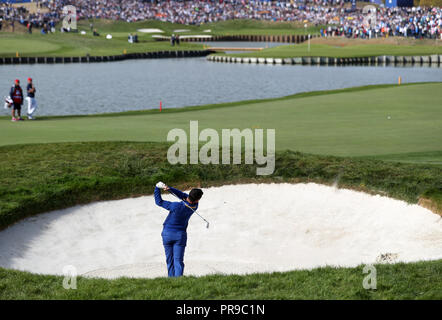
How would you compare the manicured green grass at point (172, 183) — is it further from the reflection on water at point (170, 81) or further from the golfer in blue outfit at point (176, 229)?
the reflection on water at point (170, 81)

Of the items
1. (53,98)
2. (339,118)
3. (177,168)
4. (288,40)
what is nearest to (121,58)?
(53,98)

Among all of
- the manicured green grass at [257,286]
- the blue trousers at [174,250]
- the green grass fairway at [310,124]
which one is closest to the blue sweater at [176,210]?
the blue trousers at [174,250]

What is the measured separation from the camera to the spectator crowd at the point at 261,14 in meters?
115

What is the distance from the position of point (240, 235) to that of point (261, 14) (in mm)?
154899

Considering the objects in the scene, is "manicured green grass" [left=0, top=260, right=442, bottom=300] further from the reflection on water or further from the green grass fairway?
the reflection on water

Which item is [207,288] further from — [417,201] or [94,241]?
[417,201]

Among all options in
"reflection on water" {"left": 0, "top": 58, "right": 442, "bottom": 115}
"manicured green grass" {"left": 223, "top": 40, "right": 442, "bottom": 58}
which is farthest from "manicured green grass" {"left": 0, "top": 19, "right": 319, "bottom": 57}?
"manicured green grass" {"left": 223, "top": 40, "right": 442, "bottom": 58}

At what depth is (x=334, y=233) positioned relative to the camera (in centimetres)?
1501

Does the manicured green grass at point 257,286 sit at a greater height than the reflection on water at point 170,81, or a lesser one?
greater

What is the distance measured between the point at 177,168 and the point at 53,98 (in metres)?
47.2

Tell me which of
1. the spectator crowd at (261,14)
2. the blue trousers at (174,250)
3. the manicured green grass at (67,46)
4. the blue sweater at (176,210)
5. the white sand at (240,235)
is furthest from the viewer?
the spectator crowd at (261,14)

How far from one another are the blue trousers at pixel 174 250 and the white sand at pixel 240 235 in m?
0.66

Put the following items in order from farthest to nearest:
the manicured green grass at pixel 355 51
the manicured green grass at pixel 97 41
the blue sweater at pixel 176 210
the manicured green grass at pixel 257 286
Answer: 1. the manicured green grass at pixel 97 41
2. the manicured green grass at pixel 355 51
3. the blue sweater at pixel 176 210
4. the manicured green grass at pixel 257 286

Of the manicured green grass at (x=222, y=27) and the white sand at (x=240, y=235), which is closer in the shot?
the white sand at (x=240, y=235)
